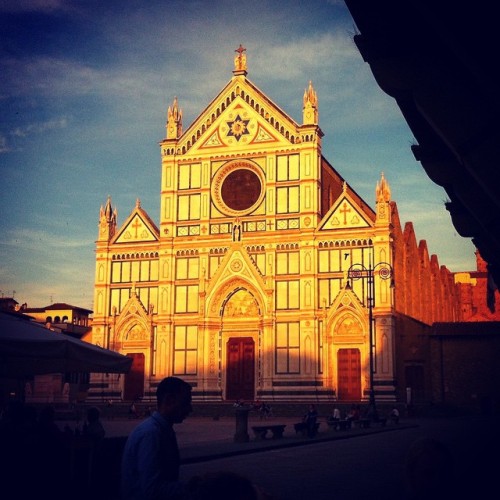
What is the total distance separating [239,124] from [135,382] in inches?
788

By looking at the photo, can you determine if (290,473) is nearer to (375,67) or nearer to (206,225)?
(375,67)

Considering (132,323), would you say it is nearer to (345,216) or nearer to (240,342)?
(240,342)

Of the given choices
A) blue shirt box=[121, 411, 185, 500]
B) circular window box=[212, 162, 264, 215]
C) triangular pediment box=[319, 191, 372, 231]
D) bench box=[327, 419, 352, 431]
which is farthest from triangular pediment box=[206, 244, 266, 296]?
blue shirt box=[121, 411, 185, 500]

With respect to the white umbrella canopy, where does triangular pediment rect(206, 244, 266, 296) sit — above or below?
above

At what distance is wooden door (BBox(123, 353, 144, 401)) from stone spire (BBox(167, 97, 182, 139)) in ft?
54.5

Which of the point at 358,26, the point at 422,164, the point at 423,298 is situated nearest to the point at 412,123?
the point at 422,164

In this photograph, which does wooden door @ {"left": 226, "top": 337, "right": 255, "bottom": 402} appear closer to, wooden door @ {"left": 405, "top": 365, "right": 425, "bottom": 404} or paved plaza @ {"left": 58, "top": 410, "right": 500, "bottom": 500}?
wooden door @ {"left": 405, "top": 365, "right": 425, "bottom": 404}

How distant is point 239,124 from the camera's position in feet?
193

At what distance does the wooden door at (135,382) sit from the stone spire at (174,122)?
1661cm

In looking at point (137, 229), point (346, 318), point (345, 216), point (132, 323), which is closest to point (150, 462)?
point (346, 318)

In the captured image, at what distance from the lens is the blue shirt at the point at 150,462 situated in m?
5.71

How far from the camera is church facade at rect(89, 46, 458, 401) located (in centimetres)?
5394

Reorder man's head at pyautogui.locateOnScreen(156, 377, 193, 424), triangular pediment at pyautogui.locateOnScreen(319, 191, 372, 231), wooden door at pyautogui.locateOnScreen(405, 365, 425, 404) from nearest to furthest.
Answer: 1. man's head at pyautogui.locateOnScreen(156, 377, 193, 424)
2. wooden door at pyautogui.locateOnScreen(405, 365, 425, 404)
3. triangular pediment at pyautogui.locateOnScreen(319, 191, 372, 231)

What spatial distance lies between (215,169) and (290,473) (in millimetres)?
41915
